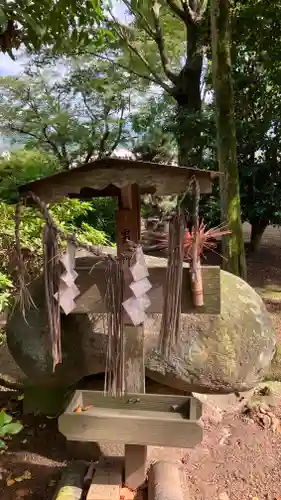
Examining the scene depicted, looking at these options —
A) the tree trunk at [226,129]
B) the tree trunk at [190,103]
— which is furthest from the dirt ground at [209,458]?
the tree trunk at [190,103]

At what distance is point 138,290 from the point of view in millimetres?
2426

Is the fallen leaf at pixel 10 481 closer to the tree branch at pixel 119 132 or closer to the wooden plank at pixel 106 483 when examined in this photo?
the wooden plank at pixel 106 483

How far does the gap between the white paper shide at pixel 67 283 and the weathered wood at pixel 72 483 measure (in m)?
1.10

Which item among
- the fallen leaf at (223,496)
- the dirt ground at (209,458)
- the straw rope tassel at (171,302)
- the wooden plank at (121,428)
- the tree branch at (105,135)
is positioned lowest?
the fallen leaf at (223,496)

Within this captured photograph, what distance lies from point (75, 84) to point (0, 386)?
11.0m

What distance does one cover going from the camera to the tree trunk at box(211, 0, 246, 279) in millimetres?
5648

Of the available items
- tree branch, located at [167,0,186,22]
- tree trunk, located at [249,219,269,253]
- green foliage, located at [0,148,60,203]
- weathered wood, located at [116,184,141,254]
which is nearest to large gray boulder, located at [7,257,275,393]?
weathered wood, located at [116,184,141,254]

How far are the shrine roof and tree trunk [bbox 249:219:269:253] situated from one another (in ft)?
19.9

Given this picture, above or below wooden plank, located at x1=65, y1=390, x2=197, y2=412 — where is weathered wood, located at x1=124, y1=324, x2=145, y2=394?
above

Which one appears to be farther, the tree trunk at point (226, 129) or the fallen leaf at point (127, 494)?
the tree trunk at point (226, 129)

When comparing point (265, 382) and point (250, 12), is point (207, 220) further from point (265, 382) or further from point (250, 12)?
point (265, 382)

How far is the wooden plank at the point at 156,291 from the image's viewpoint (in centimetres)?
268

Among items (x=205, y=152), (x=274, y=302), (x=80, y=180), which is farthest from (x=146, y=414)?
(x=205, y=152)

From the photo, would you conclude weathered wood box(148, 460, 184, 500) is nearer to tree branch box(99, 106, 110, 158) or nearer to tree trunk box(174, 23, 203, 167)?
tree trunk box(174, 23, 203, 167)
